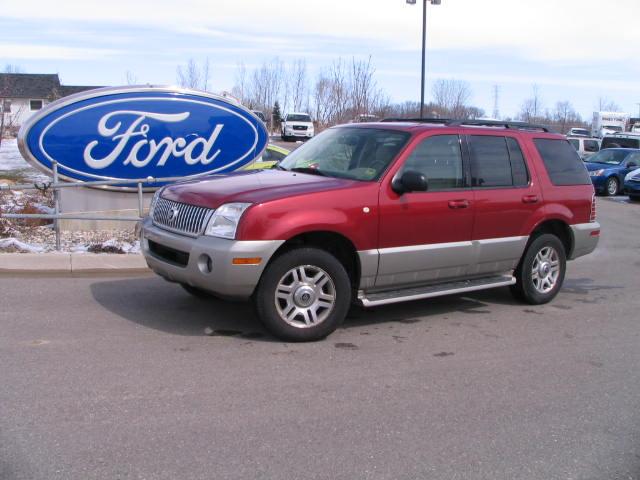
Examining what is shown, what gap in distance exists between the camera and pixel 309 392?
4949 mm

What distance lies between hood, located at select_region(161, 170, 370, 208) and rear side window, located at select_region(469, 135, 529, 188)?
142 cm

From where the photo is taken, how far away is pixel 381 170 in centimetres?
647

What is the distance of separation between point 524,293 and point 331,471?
4.51 metres

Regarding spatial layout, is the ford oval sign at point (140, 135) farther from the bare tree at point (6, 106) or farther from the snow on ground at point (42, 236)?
the bare tree at point (6, 106)

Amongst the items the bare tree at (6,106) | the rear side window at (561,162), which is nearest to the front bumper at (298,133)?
the bare tree at (6,106)

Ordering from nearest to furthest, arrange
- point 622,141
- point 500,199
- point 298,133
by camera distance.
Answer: point 500,199 < point 622,141 < point 298,133

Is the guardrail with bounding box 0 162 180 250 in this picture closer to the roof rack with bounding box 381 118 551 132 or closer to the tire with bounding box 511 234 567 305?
the roof rack with bounding box 381 118 551 132

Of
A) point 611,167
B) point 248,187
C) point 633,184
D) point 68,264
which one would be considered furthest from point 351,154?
point 611,167

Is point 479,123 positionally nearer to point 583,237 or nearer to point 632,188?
point 583,237

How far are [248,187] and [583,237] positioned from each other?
416 cm

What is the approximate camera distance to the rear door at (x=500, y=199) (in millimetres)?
7047

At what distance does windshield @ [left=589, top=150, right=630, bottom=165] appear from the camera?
24.6m

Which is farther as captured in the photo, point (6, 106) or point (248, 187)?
point (6, 106)

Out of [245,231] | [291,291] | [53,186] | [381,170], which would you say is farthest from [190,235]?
[53,186]
